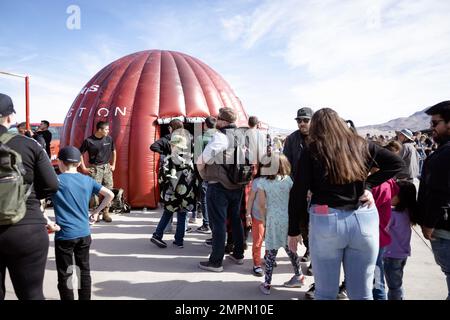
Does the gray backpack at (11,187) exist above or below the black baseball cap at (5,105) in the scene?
below

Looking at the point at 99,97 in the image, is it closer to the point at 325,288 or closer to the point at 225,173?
the point at 225,173

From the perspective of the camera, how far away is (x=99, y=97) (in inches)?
326

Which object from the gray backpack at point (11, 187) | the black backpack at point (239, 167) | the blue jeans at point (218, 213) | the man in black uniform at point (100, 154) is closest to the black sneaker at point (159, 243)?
the blue jeans at point (218, 213)

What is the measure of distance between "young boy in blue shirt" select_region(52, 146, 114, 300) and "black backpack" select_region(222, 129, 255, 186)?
1.63 metres

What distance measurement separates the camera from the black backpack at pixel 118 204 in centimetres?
731

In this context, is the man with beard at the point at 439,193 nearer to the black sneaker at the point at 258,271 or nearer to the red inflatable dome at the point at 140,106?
the black sneaker at the point at 258,271

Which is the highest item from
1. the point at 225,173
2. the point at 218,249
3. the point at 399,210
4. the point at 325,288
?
the point at 225,173

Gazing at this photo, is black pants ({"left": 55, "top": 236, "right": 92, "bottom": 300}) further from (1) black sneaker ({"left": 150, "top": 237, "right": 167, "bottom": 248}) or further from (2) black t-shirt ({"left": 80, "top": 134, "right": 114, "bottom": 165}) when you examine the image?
(2) black t-shirt ({"left": 80, "top": 134, "right": 114, "bottom": 165})

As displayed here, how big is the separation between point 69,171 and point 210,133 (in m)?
2.56

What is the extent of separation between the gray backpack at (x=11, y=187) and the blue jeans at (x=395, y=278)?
2991mm

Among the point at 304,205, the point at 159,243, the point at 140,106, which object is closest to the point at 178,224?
the point at 159,243

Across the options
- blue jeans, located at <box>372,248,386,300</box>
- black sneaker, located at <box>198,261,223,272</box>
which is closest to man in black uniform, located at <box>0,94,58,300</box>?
black sneaker, located at <box>198,261,223,272</box>

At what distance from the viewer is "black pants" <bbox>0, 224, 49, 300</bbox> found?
2066 mm

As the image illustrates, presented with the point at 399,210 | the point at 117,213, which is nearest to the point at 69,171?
the point at 399,210
